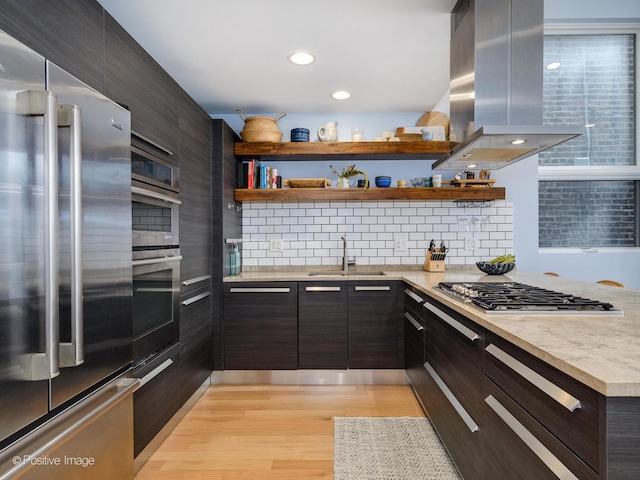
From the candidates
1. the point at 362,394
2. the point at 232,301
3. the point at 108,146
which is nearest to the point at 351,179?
the point at 232,301

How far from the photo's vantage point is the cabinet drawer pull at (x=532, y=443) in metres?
0.92

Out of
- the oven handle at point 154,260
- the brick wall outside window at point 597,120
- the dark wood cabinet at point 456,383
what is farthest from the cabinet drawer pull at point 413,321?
the brick wall outside window at point 597,120

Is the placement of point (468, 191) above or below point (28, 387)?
above

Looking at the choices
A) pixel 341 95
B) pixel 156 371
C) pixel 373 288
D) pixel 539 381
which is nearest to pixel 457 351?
pixel 539 381

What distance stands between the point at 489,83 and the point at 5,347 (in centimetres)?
228

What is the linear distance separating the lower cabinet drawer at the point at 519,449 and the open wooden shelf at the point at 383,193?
216 cm

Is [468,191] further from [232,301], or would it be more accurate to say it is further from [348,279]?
[232,301]

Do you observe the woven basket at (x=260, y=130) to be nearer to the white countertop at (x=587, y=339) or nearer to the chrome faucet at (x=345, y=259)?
the chrome faucet at (x=345, y=259)

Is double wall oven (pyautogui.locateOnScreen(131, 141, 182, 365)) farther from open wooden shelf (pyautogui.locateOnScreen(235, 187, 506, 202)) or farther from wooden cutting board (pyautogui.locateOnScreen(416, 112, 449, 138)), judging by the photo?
wooden cutting board (pyautogui.locateOnScreen(416, 112, 449, 138))

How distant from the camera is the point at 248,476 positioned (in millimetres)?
1894

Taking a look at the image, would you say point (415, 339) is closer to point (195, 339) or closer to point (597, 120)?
point (195, 339)

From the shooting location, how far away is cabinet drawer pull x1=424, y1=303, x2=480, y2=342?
1.52 metres

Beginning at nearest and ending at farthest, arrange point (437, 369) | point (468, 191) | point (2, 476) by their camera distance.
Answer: point (2, 476) → point (437, 369) → point (468, 191)

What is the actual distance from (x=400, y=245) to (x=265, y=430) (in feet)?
6.67
